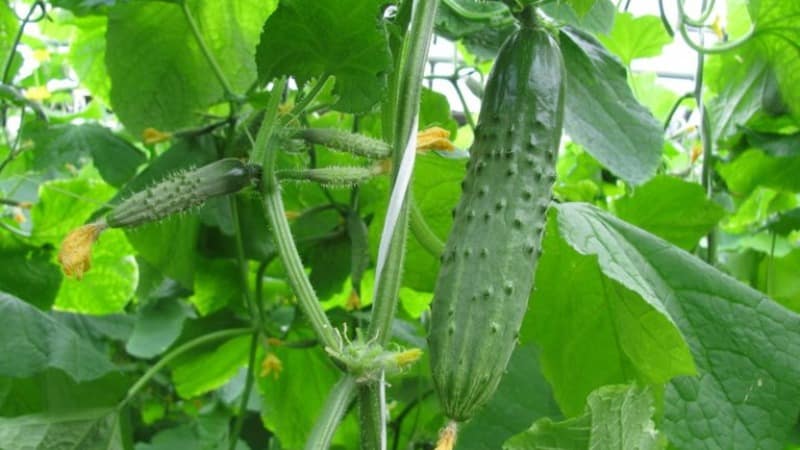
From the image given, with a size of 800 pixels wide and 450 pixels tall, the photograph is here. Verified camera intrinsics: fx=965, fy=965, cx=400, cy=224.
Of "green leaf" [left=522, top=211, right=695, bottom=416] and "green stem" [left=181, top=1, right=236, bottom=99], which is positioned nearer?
"green leaf" [left=522, top=211, right=695, bottom=416]

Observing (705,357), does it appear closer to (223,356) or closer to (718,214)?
(718,214)

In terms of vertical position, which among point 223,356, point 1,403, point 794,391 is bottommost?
point 223,356

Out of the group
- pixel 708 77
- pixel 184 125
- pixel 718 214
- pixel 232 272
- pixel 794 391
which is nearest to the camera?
pixel 794 391

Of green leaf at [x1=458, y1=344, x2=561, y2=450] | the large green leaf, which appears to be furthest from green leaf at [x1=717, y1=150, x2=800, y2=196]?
the large green leaf

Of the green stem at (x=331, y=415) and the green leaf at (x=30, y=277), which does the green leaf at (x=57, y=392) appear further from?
the green stem at (x=331, y=415)

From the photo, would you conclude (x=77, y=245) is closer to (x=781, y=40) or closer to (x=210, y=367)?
(x=210, y=367)

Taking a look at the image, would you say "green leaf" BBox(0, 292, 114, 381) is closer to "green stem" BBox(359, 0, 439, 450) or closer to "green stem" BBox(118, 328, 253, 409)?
"green stem" BBox(118, 328, 253, 409)

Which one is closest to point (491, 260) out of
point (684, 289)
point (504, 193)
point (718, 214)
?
point (504, 193)
